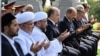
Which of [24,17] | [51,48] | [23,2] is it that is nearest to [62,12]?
[23,2]

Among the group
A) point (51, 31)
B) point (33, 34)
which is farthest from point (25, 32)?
point (51, 31)

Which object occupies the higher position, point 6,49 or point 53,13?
point 6,49

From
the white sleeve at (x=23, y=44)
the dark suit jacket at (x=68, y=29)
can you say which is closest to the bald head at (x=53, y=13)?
the dark suit jacket at (x=68, y=29)

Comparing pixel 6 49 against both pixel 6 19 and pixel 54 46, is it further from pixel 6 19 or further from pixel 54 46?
pixel 54 46

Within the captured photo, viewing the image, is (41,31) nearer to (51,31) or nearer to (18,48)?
(51,31)

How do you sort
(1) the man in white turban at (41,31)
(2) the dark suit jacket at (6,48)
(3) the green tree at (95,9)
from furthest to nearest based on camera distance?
(3) the green tree at (95,9), (1) the man in white turban at (41,31), (2) the dark suit jacket at (6,48)

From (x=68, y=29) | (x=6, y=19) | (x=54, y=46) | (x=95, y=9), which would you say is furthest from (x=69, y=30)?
(x=95, y=9)

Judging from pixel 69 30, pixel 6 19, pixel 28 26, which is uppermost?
pixel 6 19

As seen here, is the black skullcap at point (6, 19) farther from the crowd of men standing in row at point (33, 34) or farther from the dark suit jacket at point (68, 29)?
the dark suit jacket at point (68, 29)

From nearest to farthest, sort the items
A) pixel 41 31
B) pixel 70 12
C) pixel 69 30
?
pixel 41 31 < pixel 70 12 < pixel 69 30

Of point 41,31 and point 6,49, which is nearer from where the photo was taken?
point 6,49

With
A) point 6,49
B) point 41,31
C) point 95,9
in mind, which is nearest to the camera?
point 6,49

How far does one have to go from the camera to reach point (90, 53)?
12938 mm

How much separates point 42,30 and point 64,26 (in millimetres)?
2364
